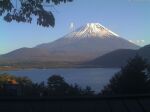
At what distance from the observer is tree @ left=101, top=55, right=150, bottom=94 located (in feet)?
105

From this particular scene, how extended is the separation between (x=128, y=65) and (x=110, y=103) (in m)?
29.2

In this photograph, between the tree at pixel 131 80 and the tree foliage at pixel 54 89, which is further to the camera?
the tree at pixel 131 80

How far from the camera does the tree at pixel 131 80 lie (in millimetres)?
32031

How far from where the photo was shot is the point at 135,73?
114 feet

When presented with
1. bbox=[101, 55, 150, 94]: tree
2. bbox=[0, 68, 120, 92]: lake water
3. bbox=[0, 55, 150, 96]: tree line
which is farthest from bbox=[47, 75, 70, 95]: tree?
bbox=[0, 68, 120, 92]: lake water

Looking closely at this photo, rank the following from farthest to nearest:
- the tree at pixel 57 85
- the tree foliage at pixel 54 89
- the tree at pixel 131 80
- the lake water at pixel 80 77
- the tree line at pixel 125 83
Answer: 1. the lake water at pixel 80 77
2. the tree at pixel 131 80
3. the tree line at pixel 125 83
4. the tree at pixel 57 85
5. the tree foliage at pixel 54 89

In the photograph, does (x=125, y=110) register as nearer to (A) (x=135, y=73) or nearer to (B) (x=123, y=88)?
(B) (x=123, y=88)

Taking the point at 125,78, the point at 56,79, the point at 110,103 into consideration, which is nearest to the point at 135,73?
the point at 125,78

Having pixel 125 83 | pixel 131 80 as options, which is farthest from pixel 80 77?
pixel 125 83

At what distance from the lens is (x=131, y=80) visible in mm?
33312

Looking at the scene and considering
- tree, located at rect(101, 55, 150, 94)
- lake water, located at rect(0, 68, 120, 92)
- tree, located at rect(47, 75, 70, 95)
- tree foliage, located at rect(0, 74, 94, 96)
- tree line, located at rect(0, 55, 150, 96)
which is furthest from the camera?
lake water, located at rect(0, 68, 120, 92)

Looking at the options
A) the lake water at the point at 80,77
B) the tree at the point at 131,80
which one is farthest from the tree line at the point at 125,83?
the lake water at the point at 80,77

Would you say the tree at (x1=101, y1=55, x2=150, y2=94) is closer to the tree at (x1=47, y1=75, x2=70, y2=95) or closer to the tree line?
the tree line

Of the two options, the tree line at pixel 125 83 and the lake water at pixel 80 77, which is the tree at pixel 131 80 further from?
the lake water at pixel 80 77
